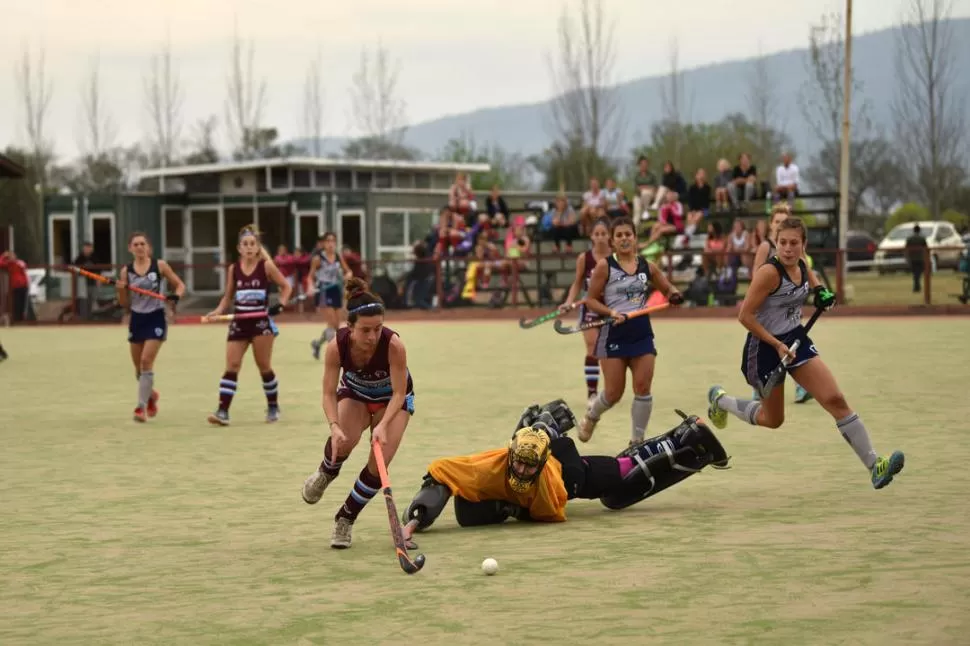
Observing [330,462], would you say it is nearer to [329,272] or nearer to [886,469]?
[886,469]

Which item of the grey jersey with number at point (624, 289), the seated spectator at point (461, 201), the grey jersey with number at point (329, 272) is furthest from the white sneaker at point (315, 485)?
the seated spectator at point (461, 201)

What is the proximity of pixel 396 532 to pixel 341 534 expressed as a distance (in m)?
0.62

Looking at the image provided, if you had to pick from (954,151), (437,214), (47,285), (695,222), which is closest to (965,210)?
(954,151)

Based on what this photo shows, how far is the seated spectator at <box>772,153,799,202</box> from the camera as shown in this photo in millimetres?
33344

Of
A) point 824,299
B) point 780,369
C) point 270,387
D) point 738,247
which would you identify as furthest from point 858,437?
point 738,247

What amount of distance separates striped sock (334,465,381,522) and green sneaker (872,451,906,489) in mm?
3029

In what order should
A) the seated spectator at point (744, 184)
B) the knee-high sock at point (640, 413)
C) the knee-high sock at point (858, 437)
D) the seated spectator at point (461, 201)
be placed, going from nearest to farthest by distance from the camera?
the knee-high sock at point (858, 437) → the knee-high sock at point (640, 413) → the seated spectator at point (744, 184) → the seated spectator at point (461, 201)

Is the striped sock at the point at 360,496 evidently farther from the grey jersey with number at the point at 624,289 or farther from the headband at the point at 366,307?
the grey jersey with number at the point at 624,289

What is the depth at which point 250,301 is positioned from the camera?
14.1 meters

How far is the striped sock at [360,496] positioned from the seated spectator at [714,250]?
24.1m

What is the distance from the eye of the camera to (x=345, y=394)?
27.4 ft

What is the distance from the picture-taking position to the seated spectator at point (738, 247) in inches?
1233

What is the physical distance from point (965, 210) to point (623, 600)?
79406mm

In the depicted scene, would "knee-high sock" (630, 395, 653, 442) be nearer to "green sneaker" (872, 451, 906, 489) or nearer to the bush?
"green sneaker" (872, 451, 906, 489)
